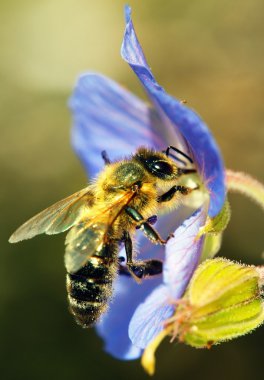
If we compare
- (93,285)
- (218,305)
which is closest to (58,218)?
(93,285)

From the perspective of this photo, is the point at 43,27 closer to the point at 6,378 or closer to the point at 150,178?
the point at 6,378

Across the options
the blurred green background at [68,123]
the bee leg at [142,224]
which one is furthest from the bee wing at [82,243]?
the blurred green background at [68,123]

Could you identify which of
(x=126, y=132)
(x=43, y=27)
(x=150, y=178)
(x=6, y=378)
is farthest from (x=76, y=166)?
(x=150, y=178)

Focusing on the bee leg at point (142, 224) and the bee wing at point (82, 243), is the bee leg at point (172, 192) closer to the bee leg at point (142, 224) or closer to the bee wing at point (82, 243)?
the bee leg at point (142, 224)

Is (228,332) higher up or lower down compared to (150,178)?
lower down

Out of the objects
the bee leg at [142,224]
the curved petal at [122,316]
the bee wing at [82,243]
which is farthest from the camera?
the curved petal at [122,316]

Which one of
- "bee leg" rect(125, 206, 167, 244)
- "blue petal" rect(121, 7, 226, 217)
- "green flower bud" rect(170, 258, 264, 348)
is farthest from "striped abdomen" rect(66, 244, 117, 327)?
"blue petal" rect(121, 7, 226, 217)

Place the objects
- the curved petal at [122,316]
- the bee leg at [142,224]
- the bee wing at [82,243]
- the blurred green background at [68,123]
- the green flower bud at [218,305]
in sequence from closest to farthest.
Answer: the bee wing at [82,243] < the green flower bud at [218,305] < the bee leg at [142,224] < the curved petal at [122,316] < the blurred green background at [68,123]

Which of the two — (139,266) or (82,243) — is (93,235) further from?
(139,266)
